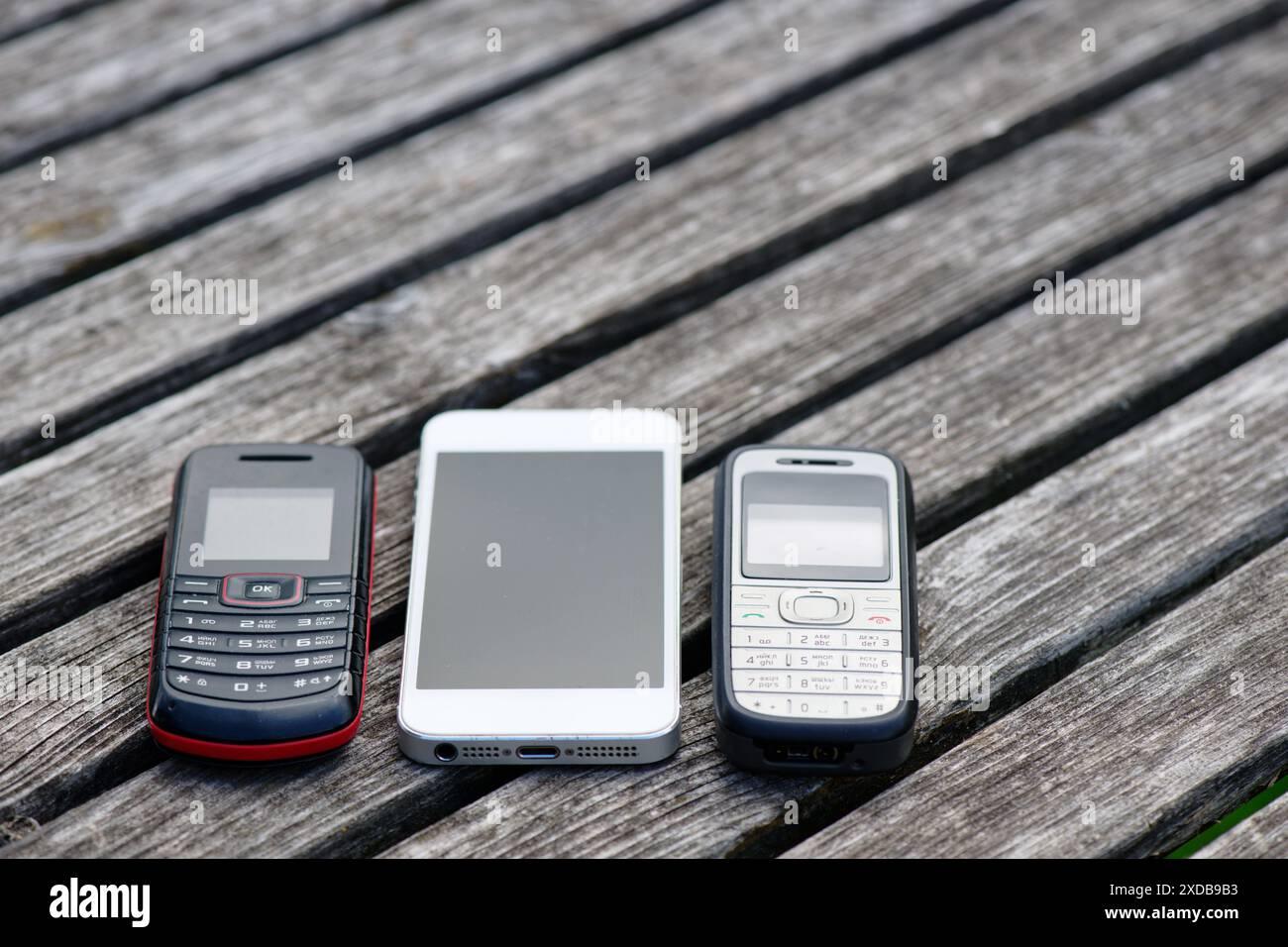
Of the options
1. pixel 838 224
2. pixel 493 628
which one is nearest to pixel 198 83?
pixel 838 224

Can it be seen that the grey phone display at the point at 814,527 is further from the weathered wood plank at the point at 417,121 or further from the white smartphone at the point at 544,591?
the weathered wood plank at the point at 417,121

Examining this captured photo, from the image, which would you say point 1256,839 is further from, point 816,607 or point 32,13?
point 32,13

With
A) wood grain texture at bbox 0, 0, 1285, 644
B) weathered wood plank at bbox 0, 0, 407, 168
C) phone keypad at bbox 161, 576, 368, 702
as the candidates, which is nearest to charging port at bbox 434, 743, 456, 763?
phone keypad at bbox 161, 576, 368, 702

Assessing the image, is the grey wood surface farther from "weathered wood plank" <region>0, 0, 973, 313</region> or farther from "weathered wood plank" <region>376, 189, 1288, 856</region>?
"weathered wood plank" <region>376, 189, 1288, 856</region>

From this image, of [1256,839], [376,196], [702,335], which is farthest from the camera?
[376,196]

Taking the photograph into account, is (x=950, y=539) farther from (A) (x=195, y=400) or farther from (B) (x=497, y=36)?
(B) (x=497, y=36)

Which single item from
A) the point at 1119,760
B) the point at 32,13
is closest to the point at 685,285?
the point at 1119,760

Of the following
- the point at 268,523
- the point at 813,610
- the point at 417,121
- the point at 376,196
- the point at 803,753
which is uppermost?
the point at 417,121

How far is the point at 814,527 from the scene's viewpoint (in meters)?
1.39

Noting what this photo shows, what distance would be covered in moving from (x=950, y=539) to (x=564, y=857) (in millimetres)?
602

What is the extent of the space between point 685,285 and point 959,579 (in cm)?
59

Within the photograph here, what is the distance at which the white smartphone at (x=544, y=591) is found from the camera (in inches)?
50.2

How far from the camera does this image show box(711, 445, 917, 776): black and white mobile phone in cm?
124
